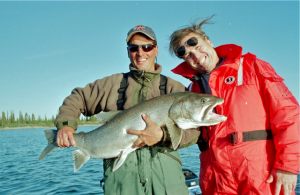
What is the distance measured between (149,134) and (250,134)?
1.21 meters

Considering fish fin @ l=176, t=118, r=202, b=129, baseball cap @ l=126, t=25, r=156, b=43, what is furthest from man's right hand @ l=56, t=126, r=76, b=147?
baseball cap @ l=126, t=25, r=156, b=43

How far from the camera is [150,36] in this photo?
5289 millimetres

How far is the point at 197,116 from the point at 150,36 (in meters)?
1.33

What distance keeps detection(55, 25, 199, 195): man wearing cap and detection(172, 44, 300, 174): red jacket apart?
2.08ft

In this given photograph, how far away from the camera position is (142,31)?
17.2 feet

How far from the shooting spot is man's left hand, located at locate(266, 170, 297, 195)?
4.20m

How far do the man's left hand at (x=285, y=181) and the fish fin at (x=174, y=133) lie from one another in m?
1.18

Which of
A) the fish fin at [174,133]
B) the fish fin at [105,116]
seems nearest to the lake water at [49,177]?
the fish fin at [174,133]

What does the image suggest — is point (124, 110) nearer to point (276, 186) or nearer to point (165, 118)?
point (165, 118)

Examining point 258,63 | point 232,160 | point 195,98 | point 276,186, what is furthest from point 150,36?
point 276,186

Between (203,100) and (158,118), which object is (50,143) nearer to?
(158,118)

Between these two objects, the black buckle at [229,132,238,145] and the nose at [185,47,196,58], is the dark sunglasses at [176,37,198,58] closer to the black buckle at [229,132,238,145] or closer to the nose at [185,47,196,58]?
the nose at [185,47,196,58]

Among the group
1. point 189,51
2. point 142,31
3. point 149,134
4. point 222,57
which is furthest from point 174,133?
point 142,31

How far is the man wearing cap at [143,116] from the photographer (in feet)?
15.5
